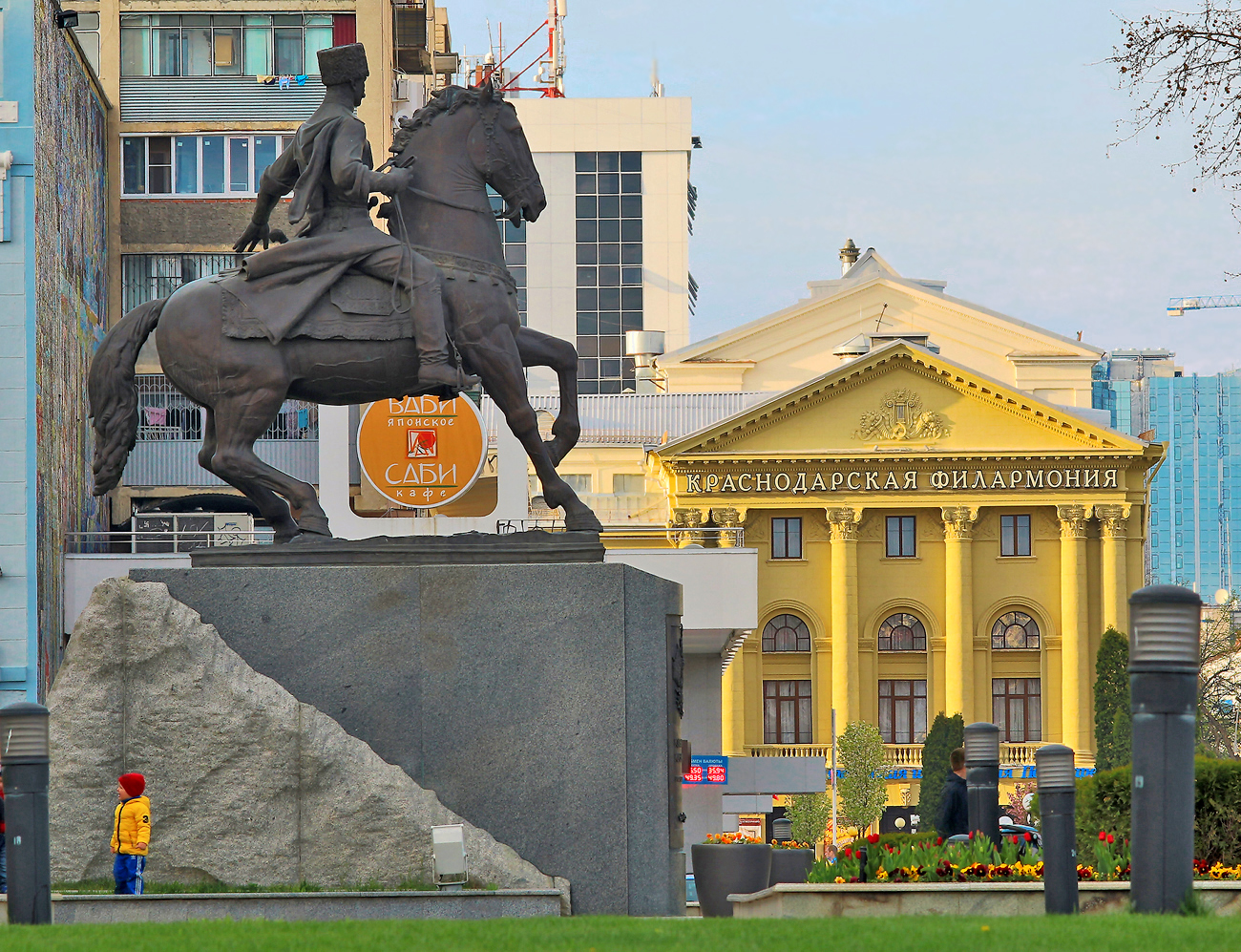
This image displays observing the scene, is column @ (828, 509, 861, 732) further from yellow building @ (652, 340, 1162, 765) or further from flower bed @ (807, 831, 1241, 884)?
flower bed @ (807, 831, 1241, 884)

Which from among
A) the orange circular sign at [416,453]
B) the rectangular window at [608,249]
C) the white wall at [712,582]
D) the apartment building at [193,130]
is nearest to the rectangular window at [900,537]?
the apartment building at [193,130]

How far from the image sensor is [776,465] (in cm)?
7119

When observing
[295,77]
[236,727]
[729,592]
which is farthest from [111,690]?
[295,77]

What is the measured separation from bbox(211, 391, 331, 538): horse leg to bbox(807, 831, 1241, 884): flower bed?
14.3 ft

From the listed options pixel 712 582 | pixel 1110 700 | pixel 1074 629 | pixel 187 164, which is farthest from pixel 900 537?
pixel 712 582

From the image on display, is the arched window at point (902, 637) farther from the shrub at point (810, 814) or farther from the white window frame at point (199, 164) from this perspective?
the white window frame at point (199, 164)

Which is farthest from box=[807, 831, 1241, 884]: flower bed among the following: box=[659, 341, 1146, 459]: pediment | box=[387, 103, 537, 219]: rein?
box=[659, 341, 1146, 459]: pediment

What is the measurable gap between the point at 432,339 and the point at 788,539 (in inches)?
2274

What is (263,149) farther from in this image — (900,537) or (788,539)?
(900,537)

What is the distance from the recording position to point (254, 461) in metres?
15.6

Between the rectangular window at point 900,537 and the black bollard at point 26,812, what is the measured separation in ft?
203

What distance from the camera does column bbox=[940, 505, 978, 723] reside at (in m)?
70.2

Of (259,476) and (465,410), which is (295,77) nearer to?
(465,410)

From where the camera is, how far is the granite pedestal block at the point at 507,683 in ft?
46.7
